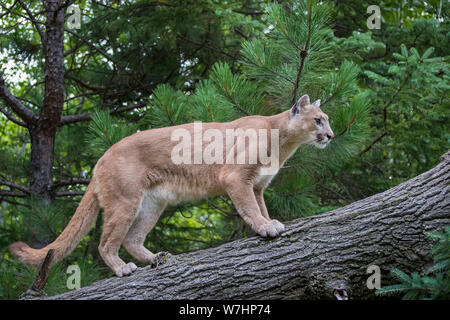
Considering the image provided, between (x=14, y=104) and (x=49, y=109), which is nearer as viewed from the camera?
(x=14, y=104)

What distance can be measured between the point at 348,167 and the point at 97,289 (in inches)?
174

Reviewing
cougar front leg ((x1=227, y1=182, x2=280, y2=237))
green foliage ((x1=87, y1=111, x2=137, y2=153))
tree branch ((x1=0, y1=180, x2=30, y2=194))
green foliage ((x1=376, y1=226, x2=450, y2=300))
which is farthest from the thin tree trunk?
green foliage ((x1=376, y1=226, x2=450, y2=300))

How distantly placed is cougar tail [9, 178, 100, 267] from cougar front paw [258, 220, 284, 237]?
1.95 meters

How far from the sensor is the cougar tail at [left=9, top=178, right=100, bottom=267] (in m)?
4.99

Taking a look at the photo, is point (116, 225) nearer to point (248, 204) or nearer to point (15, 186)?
point (248, 204)

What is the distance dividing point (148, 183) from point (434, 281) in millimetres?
2933

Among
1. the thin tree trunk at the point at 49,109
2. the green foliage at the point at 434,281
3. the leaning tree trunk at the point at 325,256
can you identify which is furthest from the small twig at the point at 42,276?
the green foliage at the point at 434,281

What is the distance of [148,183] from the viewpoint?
5.28 metres

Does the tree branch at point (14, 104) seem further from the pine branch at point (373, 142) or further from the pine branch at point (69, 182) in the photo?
the pine branch at point (373, 142)

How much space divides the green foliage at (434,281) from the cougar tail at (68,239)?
3050 mm

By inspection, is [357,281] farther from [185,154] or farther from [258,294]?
[185,154]

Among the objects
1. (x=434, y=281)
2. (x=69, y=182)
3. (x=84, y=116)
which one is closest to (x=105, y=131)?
(x=69, y=182)

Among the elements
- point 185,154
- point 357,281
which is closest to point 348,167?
point 185,154

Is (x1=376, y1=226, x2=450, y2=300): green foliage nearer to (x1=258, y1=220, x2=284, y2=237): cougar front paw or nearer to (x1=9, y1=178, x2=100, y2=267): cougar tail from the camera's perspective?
(x1=258, y1=220, x2=284, y2=237): cougar front paw
